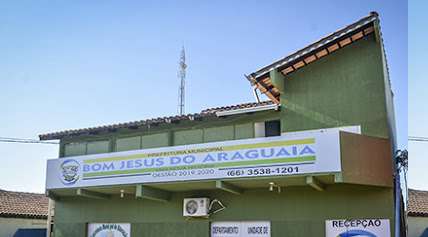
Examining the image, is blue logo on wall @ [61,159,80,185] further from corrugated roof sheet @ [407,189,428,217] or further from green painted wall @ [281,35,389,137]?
corrugated roof sheet @ [407,189,428,217]

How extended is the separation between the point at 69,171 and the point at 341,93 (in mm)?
8906

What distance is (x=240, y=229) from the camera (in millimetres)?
14031

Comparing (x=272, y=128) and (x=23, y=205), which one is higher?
(x=272, y=128)

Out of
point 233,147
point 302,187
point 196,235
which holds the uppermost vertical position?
point 233,147

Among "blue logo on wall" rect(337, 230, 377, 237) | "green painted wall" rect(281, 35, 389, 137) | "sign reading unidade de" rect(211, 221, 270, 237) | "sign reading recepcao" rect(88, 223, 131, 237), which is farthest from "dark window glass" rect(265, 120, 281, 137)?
"sign reading recepcao" rect(88, 223, 131, 237)

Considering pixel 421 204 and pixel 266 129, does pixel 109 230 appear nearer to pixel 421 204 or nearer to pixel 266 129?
pixel 266 129

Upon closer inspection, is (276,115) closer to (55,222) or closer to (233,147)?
(233,147)

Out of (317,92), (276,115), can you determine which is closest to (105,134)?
(276,115)

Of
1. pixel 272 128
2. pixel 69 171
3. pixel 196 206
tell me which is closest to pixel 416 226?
pixel 272 128

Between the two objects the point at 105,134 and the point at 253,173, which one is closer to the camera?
the point at 253,173

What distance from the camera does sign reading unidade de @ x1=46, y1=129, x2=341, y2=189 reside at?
11977 millimetres

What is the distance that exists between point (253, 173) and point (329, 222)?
7.64ft

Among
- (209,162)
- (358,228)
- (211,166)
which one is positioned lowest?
(358,228)

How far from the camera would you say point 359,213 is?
12.3 metres
